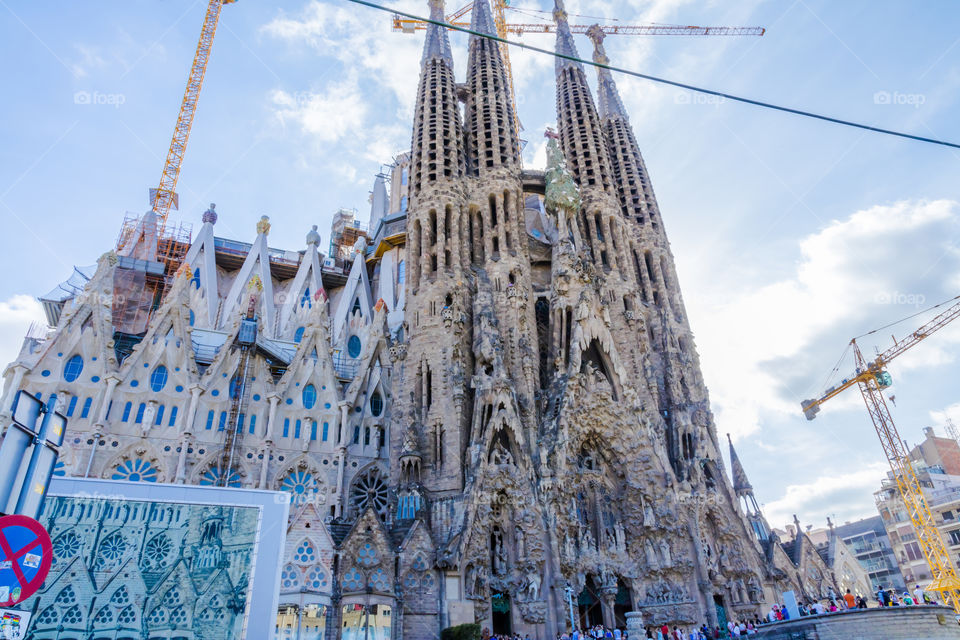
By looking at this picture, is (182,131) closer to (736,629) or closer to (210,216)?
(210,216)

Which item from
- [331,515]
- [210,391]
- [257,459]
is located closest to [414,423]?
[331,515]

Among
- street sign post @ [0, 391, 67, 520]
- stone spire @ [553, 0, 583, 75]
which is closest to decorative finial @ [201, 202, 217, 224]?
stone spire @ [553, 0, 583, 75]

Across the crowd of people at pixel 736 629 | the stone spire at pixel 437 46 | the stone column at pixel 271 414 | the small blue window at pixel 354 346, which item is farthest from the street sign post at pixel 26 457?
the stone spire at pixel 437 46

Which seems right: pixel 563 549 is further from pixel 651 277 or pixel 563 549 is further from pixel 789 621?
pixel 651 277

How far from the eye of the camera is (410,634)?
71.3 ft

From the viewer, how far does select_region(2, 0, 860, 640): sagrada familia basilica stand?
24469 millimetres

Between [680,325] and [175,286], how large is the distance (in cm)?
2817

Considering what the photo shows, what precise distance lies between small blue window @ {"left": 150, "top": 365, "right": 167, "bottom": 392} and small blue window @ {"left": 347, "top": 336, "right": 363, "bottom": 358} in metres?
12.2

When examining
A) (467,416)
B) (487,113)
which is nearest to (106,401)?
(467,416)

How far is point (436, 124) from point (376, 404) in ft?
53.6

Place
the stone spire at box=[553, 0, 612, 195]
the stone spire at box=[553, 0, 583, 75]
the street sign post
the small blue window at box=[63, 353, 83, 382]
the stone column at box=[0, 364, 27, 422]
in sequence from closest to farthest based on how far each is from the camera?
the street sign post < the stone column at box=[0, 364, 27, 422] < the small blue window at box=[63, 353, 83, 382] < the stone spire at box=[553, 0, 612, 195] < the stone spire at box=[553, 0, 583, 75]

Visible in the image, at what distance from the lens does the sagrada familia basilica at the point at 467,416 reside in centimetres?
2447

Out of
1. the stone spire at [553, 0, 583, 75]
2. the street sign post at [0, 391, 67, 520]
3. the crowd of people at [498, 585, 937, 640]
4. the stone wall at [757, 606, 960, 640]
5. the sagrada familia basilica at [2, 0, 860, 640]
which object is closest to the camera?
the street sign post at [0, 391, 67, 520]

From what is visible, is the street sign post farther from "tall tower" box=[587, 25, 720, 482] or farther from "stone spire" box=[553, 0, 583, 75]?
"stone spire" box=[553, 0, 583, 75]
